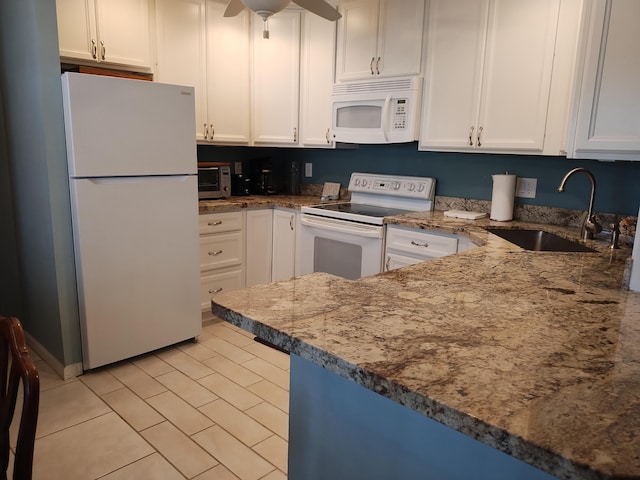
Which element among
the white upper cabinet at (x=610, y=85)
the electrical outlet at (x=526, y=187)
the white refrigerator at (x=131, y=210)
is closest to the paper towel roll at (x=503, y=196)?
the electrical outlet at (x=526, y=187)

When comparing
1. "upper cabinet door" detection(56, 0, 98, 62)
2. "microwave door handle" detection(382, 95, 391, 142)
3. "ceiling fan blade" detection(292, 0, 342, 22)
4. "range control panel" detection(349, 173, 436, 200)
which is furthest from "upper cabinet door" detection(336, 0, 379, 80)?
"upper cabinet door" detection(56, 0, 98, 62)

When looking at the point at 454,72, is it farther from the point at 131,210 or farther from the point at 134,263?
the point at 134,263

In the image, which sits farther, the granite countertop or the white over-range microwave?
the white over-range microwave

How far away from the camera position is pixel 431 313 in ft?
3.76

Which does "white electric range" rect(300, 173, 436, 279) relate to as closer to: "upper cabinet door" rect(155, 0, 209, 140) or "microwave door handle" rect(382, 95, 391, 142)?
"microwave door handle" rect(382, 95, 391, 142)

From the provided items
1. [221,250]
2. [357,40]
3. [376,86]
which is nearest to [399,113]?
[376,86]

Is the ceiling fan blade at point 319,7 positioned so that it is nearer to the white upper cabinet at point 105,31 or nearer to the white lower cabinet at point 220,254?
the white upper cabinet at point 105,31

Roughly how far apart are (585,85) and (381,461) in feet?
5.58

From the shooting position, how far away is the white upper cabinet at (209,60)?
3.25 metres

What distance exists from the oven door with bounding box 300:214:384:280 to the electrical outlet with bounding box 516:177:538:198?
2.96 ft

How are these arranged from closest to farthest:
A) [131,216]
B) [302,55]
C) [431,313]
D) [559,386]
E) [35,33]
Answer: [559,386]
[431,313]
[35,33]
[131,216]
[302,55]

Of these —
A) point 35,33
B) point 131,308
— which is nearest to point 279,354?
point 131,308

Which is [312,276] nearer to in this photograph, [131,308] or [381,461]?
[381,461]

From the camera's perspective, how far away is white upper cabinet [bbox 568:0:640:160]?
179 centimetres
